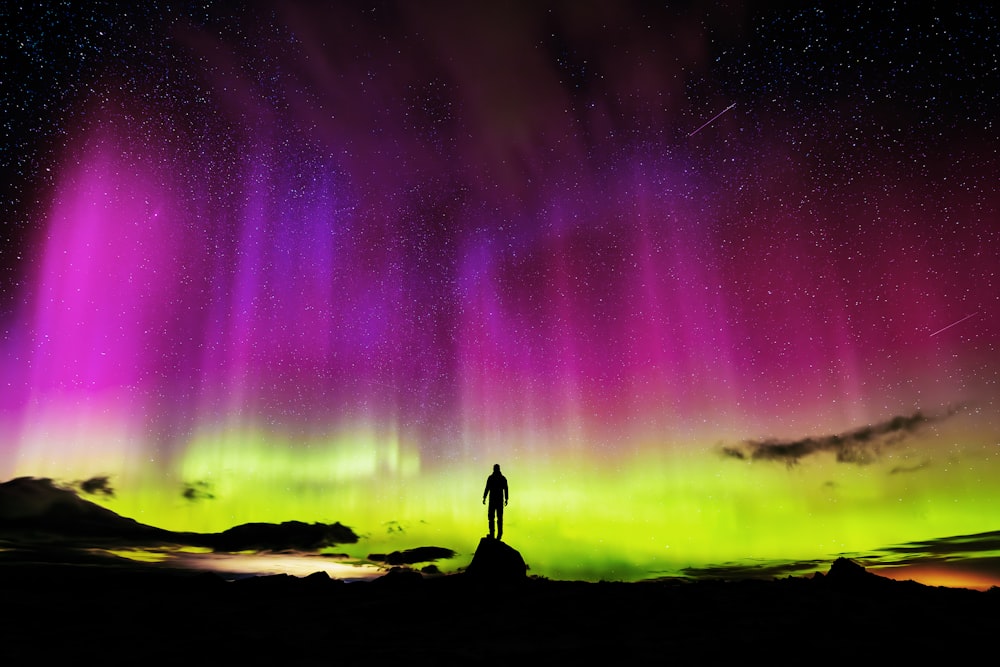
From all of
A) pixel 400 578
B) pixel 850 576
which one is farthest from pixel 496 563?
pixel 850 576

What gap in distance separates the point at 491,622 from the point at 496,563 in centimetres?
753

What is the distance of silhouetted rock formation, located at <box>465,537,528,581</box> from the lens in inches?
718

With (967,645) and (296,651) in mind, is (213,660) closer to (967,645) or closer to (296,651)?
(296,651)

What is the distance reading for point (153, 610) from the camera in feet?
40.3

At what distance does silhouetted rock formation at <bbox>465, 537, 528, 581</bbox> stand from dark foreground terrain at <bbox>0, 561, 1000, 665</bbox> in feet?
4.65

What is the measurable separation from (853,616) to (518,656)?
7.07 m

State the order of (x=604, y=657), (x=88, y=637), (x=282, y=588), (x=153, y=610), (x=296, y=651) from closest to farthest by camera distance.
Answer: (x=604, y=657) < (x=296, y=651) < (x=88, y=637) < (x=153, y=610) < (x=282, y=588)

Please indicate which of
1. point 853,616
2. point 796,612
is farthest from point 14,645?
point 853,616

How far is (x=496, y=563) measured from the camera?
60.8 feet

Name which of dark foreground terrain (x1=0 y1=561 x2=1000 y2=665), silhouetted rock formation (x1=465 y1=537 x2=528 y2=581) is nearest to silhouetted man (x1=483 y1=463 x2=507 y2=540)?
silhouetted rock formation (x1=465 y1=537 x2=528 y2=581)

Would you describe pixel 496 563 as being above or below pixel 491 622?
above

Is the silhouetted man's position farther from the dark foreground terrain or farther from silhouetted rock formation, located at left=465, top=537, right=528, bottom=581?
the dark foreground terrain

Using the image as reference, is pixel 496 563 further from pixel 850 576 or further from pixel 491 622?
pixel 850 576

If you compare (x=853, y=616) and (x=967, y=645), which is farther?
(x=853, y=616)
